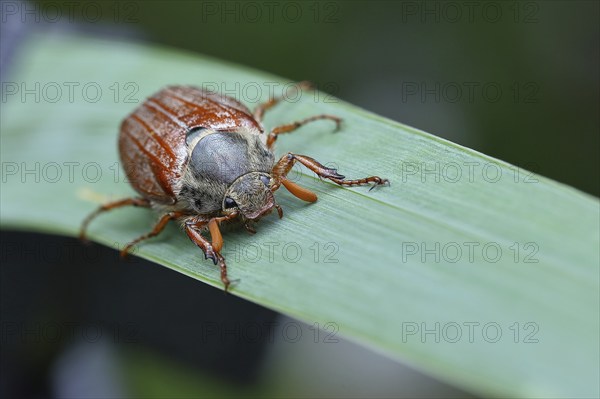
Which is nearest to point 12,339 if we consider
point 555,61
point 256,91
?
point 256,91

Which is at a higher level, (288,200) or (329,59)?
(329,59)

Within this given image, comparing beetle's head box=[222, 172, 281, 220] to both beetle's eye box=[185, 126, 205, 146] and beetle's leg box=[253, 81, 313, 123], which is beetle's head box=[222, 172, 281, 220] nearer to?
beetle's eye box=[185, 126, 205, 146]

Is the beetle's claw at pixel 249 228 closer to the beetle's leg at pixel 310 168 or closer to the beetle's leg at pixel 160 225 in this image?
the beetle's leg at pixel 310 168

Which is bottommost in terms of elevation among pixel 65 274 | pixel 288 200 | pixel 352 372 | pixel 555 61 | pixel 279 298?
pixel 352 372

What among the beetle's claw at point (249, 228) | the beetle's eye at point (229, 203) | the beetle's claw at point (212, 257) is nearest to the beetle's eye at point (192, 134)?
the beetle's eye at point (229, 203)

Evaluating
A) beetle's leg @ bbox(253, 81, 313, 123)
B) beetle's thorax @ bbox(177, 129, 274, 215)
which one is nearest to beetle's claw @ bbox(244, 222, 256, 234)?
beetle's thorax @ bbox(177, 129, 274, 215)

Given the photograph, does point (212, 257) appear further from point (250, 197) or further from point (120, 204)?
point (120, 204)

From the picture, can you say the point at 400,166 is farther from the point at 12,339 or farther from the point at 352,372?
the point at 12,339

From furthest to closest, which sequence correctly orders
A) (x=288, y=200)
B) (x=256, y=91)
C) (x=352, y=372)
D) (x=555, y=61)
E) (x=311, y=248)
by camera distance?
(x=555, y=61)
(x=352, y=372)
(x=256, y=91)
(x=288, y=200)
(x=311, y=248)

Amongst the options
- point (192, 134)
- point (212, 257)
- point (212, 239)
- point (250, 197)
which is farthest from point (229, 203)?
point (192, 134)
